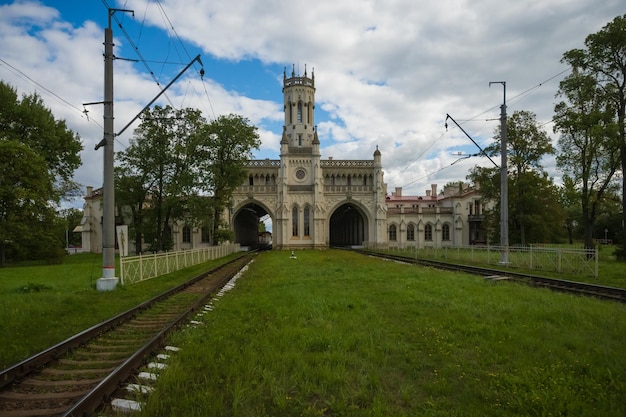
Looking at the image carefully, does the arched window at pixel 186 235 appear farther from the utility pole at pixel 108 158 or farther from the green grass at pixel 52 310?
the utility pole at pixel 108 158

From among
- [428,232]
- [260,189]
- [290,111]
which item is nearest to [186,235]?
[260,189]

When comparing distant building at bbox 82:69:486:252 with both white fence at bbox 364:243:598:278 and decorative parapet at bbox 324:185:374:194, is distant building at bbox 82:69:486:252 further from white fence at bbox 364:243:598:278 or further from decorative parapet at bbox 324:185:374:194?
white fence at bbox 364:243:598:278

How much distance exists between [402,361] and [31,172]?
97.2ft

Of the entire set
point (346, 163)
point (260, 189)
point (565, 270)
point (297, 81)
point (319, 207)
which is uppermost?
point (297, 81)

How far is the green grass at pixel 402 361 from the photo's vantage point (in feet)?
Result: 15.0

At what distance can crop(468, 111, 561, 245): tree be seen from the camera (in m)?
38.7

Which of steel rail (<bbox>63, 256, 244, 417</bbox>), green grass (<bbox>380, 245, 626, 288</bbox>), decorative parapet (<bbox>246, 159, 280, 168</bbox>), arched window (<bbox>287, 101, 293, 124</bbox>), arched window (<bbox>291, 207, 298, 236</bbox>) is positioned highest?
arched window (<bbox>287, 101, 293, 124</bbox>)

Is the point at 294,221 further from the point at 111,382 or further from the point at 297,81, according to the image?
the point at 111,382

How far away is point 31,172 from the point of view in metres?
27.5

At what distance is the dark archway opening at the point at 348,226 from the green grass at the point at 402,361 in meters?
52.4

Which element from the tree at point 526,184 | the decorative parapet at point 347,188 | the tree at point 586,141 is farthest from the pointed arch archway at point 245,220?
the tree at point 586,141

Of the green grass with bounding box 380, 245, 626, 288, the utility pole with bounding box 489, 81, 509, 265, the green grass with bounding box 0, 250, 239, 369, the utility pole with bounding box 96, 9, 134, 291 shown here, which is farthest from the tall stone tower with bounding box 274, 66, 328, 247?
the utility pole with bounding box 96, 9, 134, 291

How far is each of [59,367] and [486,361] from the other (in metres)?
6.30

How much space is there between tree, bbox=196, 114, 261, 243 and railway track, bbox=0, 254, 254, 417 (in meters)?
28.3
